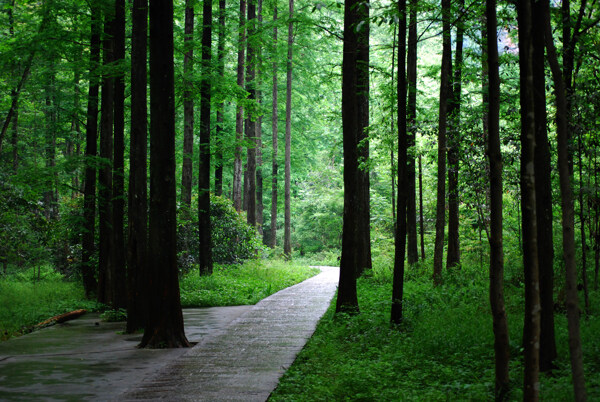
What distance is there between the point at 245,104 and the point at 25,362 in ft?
34.2

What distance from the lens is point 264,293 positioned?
17141mm

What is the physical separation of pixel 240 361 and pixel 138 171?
4633 mm

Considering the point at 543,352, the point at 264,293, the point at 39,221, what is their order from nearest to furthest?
the point at 543,352 < the point at 264,293 < the point at 39,221

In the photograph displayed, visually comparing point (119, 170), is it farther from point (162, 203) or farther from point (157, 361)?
point (157, 361)

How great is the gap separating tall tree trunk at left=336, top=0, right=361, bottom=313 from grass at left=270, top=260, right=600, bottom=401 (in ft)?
1.95

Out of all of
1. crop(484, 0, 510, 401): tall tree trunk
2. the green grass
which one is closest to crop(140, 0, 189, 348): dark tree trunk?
crop(484, 0, 510, 401): tall tree trunk

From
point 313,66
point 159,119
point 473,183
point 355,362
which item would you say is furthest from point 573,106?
point 313,66

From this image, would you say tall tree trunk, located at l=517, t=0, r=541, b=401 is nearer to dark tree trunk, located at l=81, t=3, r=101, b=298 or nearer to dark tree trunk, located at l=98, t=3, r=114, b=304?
dark tree trunk, located at l=98, t=3, r=114, b=304

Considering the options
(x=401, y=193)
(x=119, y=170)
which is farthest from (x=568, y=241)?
(x=119, y=170)

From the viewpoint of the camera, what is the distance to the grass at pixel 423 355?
5.98m

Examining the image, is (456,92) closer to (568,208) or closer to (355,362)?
(355,362)

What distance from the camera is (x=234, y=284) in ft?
58.8

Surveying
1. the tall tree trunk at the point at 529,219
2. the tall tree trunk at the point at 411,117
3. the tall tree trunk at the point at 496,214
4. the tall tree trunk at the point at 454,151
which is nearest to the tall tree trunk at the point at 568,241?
the tall tree trunk at the point at 529,219

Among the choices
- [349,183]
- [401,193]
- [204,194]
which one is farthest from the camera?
[204,194]
